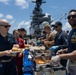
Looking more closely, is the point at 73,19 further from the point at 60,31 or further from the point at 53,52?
the point at 60,31

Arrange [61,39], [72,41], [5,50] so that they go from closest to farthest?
[72,41]
[5,50]
[61,39]

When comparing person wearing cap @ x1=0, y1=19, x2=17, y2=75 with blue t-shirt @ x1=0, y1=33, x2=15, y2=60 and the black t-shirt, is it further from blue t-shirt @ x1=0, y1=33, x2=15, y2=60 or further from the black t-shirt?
the black t-shirt

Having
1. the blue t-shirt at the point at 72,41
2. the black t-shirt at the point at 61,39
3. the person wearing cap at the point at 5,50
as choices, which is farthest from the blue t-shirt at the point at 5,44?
the black t-shirt at the point at 61,39

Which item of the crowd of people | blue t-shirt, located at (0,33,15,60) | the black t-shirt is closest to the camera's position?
the crowd of people

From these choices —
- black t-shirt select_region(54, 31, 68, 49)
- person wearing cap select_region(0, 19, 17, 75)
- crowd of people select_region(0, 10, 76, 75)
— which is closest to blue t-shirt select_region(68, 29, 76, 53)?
crowd of people select_region(0, 10, 76, 75)

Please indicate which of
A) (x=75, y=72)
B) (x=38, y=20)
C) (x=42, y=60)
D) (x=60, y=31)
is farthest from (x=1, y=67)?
(x=38, y=20)

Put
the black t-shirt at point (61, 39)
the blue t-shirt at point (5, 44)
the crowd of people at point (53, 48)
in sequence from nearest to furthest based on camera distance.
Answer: the crowd of people at point (53, 48)
the blue t-shirt at point (5, 44)
the black t-shirt at point (61, 39)

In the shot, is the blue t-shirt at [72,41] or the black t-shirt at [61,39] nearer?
the blue t-shirt at [72,41]

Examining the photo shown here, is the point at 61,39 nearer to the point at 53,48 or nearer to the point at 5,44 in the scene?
the point at 53,48

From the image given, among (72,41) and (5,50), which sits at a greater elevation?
(72,41)

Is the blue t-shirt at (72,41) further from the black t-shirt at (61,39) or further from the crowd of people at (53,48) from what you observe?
the black t-shirt at (61,39)

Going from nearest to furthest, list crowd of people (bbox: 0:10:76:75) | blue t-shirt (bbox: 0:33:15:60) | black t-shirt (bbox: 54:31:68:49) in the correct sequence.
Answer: crowd of people (bbox: 0:10:76:75), blue t-shirt (bbox: 0:33:15:60), black t-shirt (bbox: 54:31:68:49)

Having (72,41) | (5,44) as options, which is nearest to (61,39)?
(5,44)

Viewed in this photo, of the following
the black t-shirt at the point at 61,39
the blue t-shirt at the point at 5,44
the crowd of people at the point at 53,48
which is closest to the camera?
the crowd of people at the point at 53,48
